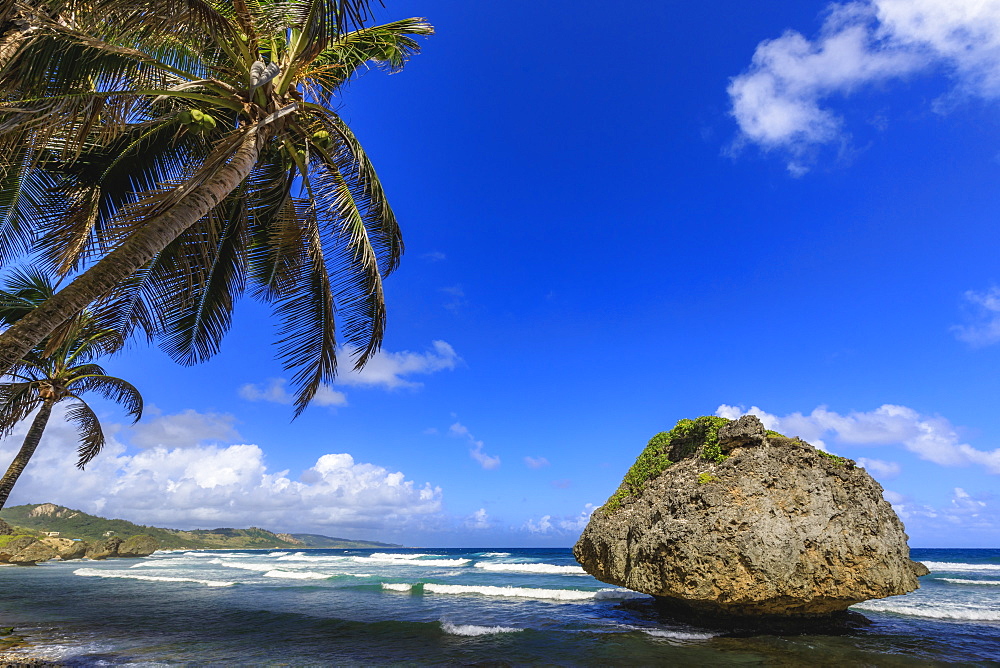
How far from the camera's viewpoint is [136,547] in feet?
161

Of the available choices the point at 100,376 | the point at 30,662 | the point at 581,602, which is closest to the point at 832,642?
the point at 581,602

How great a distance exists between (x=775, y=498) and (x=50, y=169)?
42.1ft

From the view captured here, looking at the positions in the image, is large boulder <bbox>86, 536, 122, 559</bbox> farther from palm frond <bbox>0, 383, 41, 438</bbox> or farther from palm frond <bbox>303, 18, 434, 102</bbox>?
palm frond <bbox>303, 18, 434, 102</bbox>

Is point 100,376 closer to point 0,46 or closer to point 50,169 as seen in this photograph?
point 50,169

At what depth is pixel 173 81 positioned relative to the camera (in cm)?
636

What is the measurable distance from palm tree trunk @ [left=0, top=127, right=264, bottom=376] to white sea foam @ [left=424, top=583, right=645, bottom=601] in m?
15.0

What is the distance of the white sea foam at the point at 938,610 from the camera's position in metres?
12.6

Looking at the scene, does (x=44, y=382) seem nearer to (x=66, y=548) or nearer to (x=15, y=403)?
(x=15, y=403)

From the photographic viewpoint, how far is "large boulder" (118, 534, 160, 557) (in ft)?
155

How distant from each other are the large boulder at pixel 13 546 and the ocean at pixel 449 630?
21910 millimetres

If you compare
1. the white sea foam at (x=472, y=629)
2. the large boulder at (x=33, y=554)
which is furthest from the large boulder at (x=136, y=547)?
the white sea foam at (x=472, y=629)

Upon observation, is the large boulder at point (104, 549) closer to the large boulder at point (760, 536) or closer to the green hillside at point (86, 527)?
the green hillside at point (86, 527)

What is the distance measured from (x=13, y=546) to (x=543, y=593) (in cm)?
4119

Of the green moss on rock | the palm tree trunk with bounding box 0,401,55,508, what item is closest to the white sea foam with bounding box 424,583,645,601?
the green moss on rock
